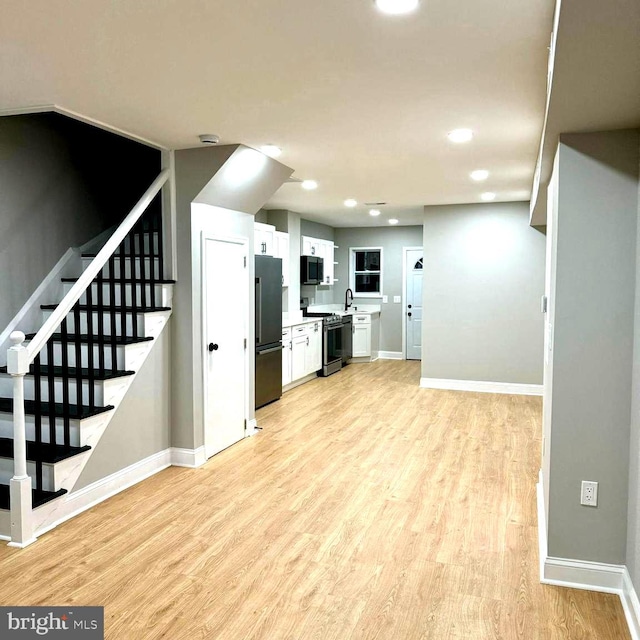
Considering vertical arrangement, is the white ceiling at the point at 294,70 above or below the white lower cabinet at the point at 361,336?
above

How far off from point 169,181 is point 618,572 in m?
3.85

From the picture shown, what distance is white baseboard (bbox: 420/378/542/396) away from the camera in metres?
7.07

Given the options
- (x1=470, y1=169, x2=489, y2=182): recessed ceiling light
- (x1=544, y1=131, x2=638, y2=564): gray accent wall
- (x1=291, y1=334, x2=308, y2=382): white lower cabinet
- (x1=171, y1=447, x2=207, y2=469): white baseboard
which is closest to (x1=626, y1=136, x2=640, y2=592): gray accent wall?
(x1=544, y1=131, x2=638, y2=564): gray accent wall

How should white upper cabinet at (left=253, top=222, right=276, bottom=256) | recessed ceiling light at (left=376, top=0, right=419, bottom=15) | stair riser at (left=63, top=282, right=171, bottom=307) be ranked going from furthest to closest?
white upper cabinet at (left=253, top=222, right=276, bottom=256) < stair riser at (left=63, top=282, right=171, bottom=307) < recessed ceiling light at (left=376, top=0, right=419, bottom=15)

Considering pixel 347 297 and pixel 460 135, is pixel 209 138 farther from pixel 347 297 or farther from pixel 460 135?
pixel 347 297

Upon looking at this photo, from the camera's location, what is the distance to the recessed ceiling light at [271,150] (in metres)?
4.17

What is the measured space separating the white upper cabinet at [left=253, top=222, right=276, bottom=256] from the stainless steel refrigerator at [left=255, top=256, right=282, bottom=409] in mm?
598

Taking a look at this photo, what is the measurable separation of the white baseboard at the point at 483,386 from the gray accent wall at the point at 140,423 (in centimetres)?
413

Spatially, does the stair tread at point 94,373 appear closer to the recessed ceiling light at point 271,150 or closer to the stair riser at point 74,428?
the stair riser at point 74,428

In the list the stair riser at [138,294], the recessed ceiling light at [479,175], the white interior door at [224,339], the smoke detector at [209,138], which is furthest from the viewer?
the recessed ceiling light at [479,175]

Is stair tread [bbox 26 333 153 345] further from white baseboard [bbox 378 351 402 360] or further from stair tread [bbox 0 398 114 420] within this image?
white baseboard [bbox 378 351 402 360]

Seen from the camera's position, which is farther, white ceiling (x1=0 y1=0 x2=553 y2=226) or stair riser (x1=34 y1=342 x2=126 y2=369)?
stair riser (x1=34 y1=342 x2=126 y2=369)

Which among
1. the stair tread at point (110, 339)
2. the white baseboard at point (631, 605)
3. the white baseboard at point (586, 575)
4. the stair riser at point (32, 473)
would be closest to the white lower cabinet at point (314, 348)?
the stair tread at point (110, 339)

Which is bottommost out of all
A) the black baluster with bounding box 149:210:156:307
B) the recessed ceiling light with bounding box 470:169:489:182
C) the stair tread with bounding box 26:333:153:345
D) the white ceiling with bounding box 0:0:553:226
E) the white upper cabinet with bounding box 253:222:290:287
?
the stair tread with bounding box 26:333:153:345
